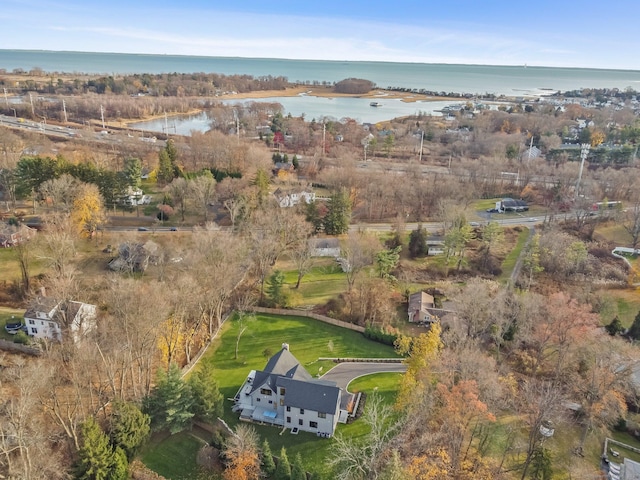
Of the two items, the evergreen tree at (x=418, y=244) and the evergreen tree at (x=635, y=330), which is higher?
the evergreen tree at (x=418, y=244)

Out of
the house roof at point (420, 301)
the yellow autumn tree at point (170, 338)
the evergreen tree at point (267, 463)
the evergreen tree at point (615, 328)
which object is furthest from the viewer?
the house roof at point (420, 301)

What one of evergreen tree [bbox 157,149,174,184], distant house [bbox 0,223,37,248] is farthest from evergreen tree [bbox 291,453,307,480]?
evergreen tree [bbox 157,149,174,184]

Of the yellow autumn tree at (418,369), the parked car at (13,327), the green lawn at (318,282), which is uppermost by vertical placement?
the yellow autumn tree at (418,369)

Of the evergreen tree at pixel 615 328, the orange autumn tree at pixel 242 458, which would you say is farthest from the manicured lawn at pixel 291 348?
the evergreen tree at pixel 615 328

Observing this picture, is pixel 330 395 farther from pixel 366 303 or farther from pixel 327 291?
pixel 327 291

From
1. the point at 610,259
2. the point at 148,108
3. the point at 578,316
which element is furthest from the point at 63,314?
the point at 148,108

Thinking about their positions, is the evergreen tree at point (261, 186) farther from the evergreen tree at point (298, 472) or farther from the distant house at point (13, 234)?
the evergreen tree at point (298, 472)

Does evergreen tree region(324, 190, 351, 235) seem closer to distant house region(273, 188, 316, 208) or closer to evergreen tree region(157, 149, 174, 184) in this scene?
distant house region(273, 188, 316, 208)

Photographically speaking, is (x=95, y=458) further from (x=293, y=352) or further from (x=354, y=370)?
(x=354, y=370)
